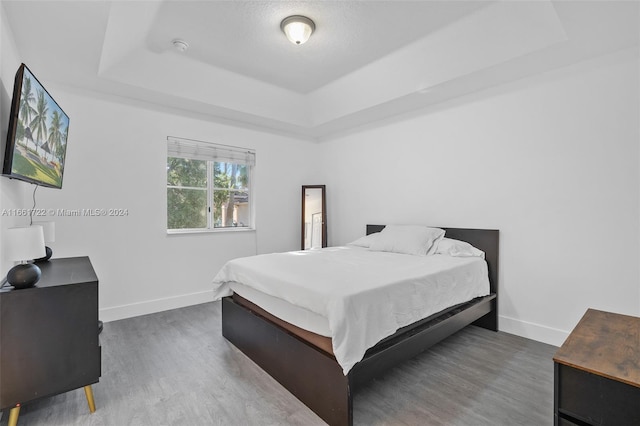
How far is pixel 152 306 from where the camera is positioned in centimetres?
352

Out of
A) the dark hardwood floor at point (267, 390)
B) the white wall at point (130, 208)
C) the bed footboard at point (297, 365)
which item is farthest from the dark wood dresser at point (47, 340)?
the white wall at point (130, 208)

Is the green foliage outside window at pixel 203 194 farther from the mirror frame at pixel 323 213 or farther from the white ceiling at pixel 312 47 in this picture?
the mirror frame at pixel 323 213

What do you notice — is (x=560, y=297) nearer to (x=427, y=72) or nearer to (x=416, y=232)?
(x=416, y=232)

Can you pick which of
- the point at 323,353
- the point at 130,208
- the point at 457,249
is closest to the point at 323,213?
the point at 457,249

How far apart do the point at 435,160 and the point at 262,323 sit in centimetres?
263

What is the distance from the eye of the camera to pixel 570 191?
2645 mm

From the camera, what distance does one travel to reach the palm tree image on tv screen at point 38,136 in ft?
5.64

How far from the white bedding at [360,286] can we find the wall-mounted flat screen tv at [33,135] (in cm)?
149

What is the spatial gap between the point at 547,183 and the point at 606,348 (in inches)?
69.8

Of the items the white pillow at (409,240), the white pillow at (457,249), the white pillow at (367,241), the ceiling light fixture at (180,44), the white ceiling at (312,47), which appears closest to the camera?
the white ceiling at (312,47)

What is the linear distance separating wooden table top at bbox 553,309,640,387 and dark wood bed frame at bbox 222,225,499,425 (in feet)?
2.73

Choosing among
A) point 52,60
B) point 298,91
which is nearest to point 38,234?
point 52,60

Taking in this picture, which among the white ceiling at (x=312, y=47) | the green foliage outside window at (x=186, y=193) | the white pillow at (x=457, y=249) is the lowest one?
the white pillow at (x=457, y=249)

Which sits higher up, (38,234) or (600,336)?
(38,234)
